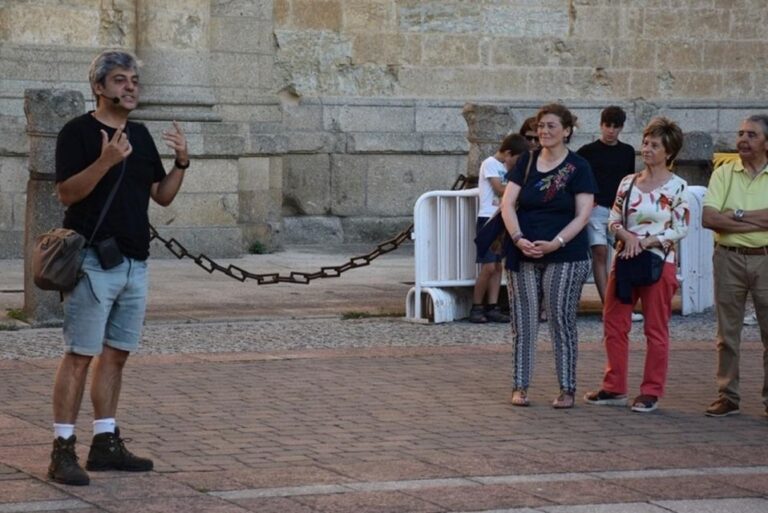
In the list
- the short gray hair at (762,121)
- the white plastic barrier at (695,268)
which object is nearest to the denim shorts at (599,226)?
the white plastic barrier at (695,268)

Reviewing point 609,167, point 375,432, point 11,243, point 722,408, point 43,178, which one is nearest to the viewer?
point 375,432

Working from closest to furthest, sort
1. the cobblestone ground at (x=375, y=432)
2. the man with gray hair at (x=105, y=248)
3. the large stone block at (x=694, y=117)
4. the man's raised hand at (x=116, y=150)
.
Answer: the cobblestone ground at (x=375, y=432)
the man's raised hand at (x=116, y=150)
the man with gray hair at (x=105, y=248)
the large stone block at (x=694, y=117)

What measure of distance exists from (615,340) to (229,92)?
→ 941cm

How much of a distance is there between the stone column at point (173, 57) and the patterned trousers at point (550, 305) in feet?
27.1

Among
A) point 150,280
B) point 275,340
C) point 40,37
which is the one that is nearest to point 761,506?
point 275,340

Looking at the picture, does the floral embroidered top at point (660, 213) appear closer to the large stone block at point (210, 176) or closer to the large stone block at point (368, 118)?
the large stone block at point (210, 176)

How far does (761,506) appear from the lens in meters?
7.29

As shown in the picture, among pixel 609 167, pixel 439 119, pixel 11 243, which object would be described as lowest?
pixel 11 243

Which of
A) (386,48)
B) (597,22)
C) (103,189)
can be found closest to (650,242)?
(103,189)

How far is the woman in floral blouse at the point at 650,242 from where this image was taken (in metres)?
9.92

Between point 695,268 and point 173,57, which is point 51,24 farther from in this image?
point 695,268

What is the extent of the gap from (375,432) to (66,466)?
1.95 m

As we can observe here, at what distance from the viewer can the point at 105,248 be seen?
7594mm

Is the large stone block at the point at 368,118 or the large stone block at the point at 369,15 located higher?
the large stone block at the point at 369,15
